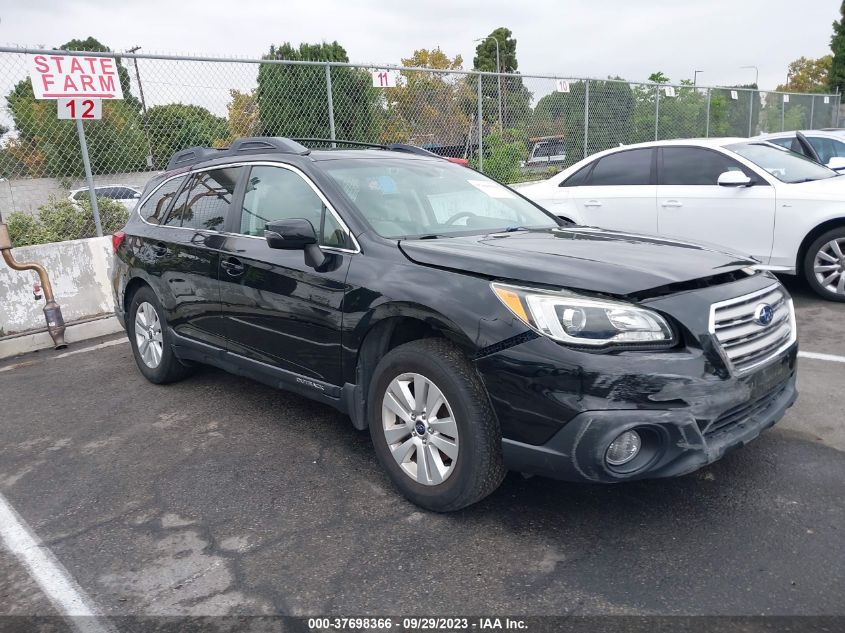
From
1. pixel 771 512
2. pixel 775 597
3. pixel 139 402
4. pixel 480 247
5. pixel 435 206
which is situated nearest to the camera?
pixel 775 597

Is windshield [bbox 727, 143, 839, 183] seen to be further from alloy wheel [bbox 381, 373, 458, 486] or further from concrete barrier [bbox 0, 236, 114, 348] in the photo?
concrete barrier [bbox 0, 236, 114, 348]

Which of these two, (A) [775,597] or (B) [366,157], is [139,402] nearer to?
(B) [366,157]

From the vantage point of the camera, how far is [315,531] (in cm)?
318

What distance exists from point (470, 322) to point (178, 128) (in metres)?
6.45

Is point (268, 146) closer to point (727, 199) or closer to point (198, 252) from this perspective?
point (198, 252)

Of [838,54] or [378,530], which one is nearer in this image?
[378,530]

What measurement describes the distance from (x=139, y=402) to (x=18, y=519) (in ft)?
5.45

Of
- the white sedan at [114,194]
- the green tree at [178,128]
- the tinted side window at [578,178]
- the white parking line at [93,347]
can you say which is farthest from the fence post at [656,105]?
the white parking line at [93,347]

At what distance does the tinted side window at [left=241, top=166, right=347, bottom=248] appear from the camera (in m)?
3.74

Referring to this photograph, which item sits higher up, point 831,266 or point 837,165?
point 837,165

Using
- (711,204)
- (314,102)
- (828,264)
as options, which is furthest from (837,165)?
(314,102)

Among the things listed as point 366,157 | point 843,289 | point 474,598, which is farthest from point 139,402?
point 843,289

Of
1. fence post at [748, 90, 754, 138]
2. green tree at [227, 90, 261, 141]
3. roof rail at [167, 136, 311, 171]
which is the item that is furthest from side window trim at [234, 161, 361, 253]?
fence post at [748, 90, 754, 138]

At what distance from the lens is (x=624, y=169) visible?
780 centimetres
